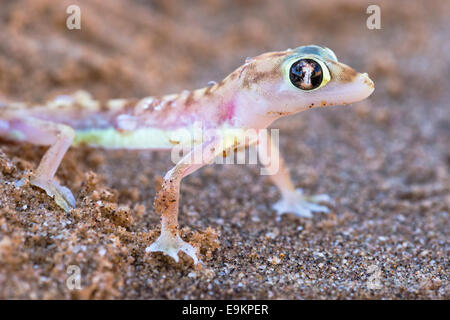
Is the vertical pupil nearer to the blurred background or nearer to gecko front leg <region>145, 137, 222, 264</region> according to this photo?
gecko front leg <region>145, 137, 222, 264</region>

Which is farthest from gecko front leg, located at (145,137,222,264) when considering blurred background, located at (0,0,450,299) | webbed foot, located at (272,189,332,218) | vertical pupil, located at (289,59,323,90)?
webbed foot, located at (272,189,332,218)

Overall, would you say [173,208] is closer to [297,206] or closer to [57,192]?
[57,192]

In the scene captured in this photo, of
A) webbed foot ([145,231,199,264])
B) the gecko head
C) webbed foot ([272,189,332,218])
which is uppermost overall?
the gecko head

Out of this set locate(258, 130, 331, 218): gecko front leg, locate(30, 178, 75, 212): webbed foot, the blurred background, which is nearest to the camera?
the blurred background

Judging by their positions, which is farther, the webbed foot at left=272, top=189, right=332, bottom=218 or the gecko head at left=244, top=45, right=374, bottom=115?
the webbed foot at left=272, top=189, right=332, bottom=218

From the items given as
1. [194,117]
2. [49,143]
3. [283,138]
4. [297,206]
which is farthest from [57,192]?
[283,138]

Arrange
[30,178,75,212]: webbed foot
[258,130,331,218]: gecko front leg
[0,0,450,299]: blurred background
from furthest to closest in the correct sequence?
[258,130,331,218]: gecko front leg
[30,178,75,212]: webbed foot
[0,0,450,299]: blurred background

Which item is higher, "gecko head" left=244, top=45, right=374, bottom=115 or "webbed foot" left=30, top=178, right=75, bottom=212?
"gecko head" left=244, top=45, right=374, bottom=115
